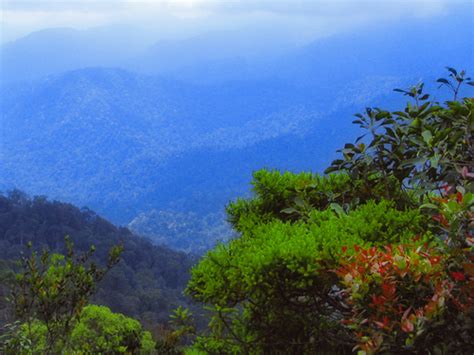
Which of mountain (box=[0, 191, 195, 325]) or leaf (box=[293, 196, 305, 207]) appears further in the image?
mountain (box=[0, 191, 195, 325])

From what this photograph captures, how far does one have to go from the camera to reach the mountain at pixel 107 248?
106 feet

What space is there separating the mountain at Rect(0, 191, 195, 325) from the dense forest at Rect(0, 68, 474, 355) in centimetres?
2755

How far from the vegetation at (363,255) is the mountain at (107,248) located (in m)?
27.6

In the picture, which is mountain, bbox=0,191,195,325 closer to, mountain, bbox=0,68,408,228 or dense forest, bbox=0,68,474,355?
dense forest, bbox=0,68,474,355

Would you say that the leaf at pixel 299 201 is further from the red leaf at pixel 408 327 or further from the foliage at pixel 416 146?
the red leaf at pixel 408 327

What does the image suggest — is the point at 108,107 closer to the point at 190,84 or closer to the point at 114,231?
the point at 190,84

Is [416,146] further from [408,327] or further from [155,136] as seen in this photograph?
[155,136]

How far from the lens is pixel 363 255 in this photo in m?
2.40

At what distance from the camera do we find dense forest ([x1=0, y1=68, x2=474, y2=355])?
7.36 ft

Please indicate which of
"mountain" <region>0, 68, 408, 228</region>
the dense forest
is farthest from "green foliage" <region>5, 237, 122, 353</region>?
"mountain" <region>0, 68, 408, 228</region>

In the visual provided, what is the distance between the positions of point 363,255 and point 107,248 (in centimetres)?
3995

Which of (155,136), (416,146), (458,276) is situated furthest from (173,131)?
(458,276)

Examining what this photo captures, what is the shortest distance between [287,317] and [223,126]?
552 ft

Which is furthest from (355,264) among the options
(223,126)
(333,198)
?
(223,126)
